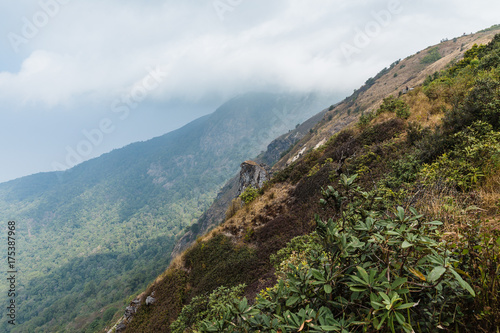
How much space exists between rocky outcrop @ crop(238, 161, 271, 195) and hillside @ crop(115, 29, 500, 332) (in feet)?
36.3

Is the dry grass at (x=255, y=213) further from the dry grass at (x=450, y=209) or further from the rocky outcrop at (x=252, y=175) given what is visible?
the rocky outcrop at (x=252, y=175)

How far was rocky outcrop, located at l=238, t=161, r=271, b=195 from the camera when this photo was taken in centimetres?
2766

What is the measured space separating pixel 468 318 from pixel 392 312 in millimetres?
694

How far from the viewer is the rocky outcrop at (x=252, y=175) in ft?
90.7

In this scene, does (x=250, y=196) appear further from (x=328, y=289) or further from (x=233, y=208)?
(x=328, y=289)

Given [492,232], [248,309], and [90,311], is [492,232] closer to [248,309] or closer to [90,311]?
[248,309]

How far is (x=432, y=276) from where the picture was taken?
117 cm

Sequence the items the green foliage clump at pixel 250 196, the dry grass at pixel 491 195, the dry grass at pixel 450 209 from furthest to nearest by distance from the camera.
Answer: the green foliage clump at pixel 250 196 < the dry grass at pixel 491 195 < the dry grass at pixel 450 209

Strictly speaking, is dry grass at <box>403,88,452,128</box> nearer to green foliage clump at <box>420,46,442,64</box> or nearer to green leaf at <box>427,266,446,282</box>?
green leaf at <box>427,266,446,282</box>

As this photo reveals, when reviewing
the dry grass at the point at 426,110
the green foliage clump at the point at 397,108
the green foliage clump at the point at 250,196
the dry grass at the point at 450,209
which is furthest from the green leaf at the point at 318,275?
the green foliage clump at the point at 250,196

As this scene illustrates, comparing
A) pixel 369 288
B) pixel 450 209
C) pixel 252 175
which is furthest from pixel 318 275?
pixel 252 175

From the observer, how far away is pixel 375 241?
154cm

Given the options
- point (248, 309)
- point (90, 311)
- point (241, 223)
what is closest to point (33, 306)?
point (90, 311)

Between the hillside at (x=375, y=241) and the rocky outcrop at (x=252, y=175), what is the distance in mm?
11073
